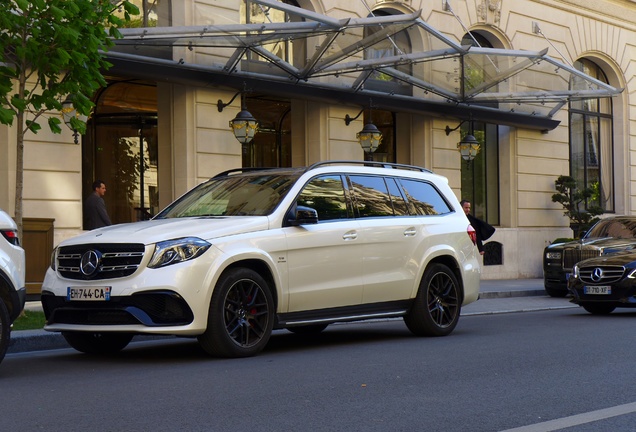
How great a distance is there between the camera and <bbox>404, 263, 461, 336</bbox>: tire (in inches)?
451

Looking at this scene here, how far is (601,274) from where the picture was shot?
15.4m

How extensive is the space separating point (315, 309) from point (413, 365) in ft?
4.94

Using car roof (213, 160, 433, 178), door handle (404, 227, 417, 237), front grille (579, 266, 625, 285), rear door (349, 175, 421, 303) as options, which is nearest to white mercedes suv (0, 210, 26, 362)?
car roof (213, 160, 433, 178)

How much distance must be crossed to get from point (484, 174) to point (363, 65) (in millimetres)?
8403

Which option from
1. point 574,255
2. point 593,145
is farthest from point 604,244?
point 593,145

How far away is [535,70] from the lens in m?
23.6

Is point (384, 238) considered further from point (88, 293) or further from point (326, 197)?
point (88, 293)

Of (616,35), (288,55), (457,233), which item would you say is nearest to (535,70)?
(288,55)

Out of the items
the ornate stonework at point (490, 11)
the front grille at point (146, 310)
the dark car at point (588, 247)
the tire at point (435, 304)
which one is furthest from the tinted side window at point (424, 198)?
the ornate stonework at point (490, 11)

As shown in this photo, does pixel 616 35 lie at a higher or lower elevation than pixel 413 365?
higher

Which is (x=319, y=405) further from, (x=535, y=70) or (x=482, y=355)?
(x=535, y=70)

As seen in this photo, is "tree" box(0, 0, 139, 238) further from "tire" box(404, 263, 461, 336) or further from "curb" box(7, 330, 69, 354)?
"tire" box(404, 263, 461, 336)

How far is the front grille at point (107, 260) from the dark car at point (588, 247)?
937 centimetres

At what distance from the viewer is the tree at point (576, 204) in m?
28.4
